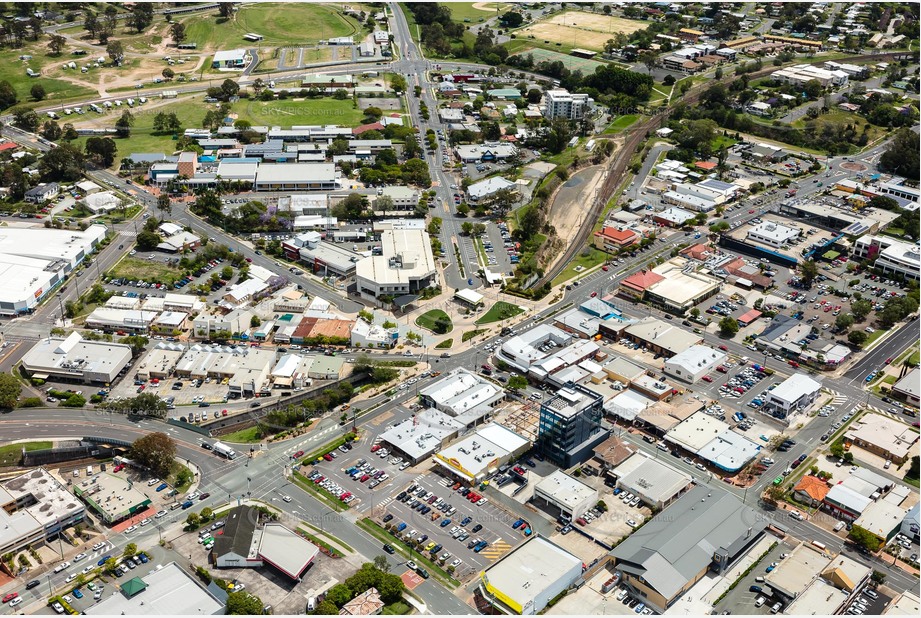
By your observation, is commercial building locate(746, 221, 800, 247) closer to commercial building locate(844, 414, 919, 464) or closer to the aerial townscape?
the aerial townscape

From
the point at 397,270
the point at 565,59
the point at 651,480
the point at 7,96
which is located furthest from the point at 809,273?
the point at 7,96

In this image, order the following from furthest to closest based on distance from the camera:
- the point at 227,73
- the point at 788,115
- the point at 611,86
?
the point at 227,73 < the point at 611,86 < the point at 788,115

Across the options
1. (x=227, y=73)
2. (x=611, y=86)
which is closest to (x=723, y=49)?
(x=611, y=86)

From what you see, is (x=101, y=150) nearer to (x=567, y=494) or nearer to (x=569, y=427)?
(x=569, y=427)

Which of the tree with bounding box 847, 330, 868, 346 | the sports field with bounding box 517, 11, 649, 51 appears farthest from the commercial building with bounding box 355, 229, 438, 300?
the sports field with bounding box 517, 11, 649, 51

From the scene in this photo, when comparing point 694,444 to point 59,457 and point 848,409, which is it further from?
point 59,457

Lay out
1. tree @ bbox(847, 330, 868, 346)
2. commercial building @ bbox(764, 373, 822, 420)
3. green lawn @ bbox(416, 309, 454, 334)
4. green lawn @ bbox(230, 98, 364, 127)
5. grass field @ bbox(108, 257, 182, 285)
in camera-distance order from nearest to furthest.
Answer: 1. commercial building @ bbox(764, 373, 822, 420)
2. tree @ bbox(847, 330, 868, 346)
3. green lawn @ bbox(416, 309, 454, 334)
4. grass field @ bbox(108, 257, 182, 285)
5. green lawn @ bbox(230, 98, 364, 127)

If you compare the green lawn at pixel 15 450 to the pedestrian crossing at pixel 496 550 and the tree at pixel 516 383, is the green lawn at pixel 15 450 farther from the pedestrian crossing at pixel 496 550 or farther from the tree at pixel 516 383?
the tree at pixel 516 383
